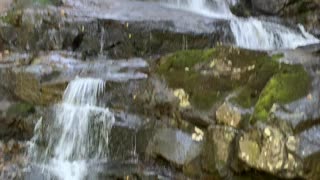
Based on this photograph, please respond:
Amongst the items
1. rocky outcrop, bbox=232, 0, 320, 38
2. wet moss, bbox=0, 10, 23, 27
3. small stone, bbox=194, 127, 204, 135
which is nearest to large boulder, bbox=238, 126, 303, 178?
small stone, bbox=194, 127, 204, 135

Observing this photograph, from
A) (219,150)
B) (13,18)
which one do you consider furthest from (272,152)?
(13,18)

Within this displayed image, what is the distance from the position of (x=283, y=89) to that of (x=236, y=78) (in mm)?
722

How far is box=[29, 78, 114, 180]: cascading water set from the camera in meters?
6.43

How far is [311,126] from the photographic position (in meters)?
4.97

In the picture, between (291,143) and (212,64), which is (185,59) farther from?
(291,143)

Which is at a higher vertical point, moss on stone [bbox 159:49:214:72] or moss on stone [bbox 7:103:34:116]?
moss on stone [bbox 159:49:214:72]

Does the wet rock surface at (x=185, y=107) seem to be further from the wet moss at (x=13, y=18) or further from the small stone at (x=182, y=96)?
the wet moss at (x=13, y=18)

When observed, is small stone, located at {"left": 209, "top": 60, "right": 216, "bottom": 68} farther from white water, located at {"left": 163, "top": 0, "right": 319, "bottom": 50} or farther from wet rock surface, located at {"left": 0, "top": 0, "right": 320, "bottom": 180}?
white water, located at {"left": 163, "top": 0, "right": 319, "bottom": 50}

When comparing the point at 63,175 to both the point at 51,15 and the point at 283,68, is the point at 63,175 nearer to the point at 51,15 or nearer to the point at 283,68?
the point at 283,68

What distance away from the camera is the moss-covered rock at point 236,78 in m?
5.34

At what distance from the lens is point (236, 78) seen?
19.3 feet

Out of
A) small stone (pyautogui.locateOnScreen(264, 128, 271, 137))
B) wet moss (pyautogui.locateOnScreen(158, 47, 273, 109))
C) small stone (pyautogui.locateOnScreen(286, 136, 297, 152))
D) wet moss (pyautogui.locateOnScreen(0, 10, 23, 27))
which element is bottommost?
small stone (pyautogui.locateOnScreen(286, 136, 297, 152))

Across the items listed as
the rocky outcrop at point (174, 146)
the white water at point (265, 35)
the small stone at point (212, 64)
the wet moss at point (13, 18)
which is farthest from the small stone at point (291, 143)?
the wet moss at point (13, 18)

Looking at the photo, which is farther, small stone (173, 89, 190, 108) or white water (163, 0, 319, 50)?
white water (163, 0, 319, 50)
